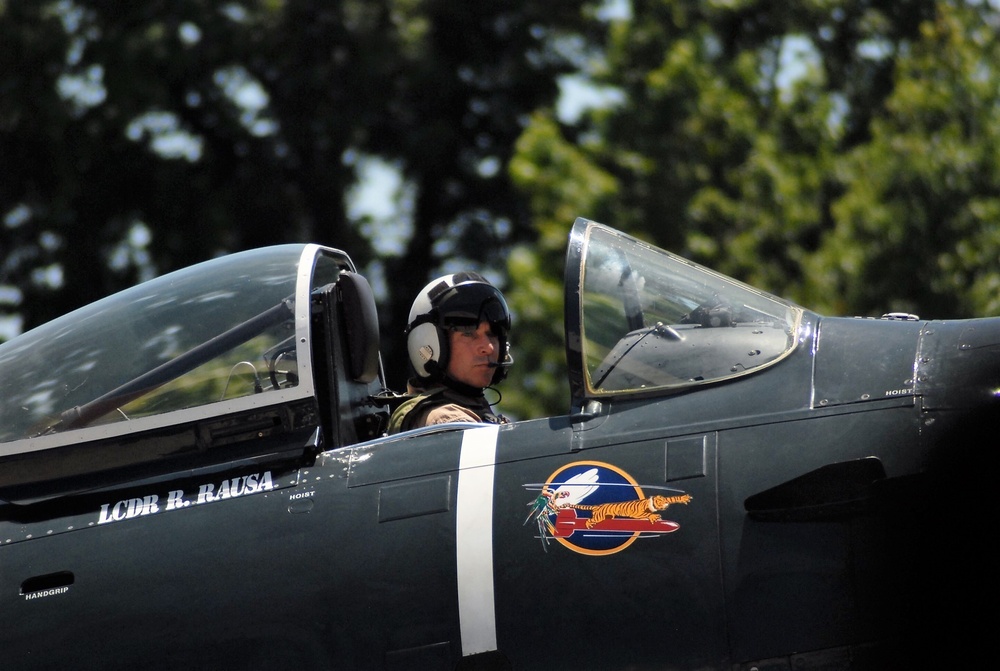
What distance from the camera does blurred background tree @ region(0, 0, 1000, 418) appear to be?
35.1 ft

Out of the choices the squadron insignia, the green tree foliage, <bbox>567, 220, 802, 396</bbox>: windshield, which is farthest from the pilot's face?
the green tree foliage

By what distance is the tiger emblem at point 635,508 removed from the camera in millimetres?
3576

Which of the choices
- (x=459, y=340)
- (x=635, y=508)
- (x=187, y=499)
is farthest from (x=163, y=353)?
(x=635, y=508)

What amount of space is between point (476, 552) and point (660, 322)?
0.96m

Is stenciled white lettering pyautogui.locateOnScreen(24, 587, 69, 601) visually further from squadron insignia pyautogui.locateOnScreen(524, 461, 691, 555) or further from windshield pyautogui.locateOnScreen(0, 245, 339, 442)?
squadron insignia pyautogui.locateOnScreen(524, 461, 691, 555)

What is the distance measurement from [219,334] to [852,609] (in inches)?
89.3

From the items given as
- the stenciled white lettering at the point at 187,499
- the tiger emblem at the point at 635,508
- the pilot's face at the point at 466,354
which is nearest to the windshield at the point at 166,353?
the stenciled white lettering at the point at 187,499

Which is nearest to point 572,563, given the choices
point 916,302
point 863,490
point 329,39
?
point 863,490

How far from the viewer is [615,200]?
455 inches

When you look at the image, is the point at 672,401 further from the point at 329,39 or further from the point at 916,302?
the point at 329,39

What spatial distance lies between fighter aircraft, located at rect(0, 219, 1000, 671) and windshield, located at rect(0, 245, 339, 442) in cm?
1

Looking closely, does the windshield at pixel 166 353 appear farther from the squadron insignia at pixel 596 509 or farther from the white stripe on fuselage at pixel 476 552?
the squadron insignia at pixel 596 509

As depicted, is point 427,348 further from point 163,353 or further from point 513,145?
point 513,145

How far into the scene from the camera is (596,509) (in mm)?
3648
